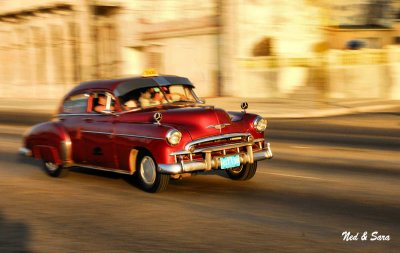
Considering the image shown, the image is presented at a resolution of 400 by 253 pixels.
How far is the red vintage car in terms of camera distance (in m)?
8.14

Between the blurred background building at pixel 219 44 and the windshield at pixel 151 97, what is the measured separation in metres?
19.0

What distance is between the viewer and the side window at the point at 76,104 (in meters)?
9.87

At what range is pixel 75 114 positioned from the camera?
9930 mm

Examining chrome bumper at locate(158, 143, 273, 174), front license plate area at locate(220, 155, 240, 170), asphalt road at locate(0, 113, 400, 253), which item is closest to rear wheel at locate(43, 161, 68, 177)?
asphalt road at locate(0, 113, 400, 253)

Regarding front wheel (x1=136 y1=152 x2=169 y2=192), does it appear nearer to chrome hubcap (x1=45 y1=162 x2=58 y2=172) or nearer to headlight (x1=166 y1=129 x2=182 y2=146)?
headlight (x1=166 y1=129 x2=182 y2=146)

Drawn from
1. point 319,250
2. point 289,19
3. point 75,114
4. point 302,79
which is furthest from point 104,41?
point 319,250

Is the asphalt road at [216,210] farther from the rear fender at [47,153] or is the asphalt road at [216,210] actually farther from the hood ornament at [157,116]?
the hood ornament at [157,116]

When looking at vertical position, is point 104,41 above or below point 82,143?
above

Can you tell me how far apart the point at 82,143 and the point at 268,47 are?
24.1 m

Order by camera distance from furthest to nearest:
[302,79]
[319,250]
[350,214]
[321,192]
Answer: [302,79] < [321,192] < [350,214] < [319,250]

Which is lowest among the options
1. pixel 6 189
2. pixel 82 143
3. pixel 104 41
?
pixel 6 189

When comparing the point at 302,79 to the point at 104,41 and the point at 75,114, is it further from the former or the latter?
the point at 75,114

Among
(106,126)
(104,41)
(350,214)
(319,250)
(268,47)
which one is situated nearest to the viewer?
(319,250)

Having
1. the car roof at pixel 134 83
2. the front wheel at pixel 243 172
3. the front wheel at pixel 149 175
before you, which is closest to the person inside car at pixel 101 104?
the car roof at pixel 134 83
